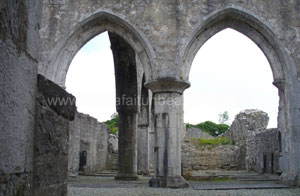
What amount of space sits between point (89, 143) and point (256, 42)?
946cm

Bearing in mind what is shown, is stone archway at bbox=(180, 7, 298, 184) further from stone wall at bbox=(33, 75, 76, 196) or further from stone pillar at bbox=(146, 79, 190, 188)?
stone wall at bbox=(33, 75, 76, 196)

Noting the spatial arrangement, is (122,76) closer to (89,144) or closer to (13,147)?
(89,144)

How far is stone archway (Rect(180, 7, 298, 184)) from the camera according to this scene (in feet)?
28.4

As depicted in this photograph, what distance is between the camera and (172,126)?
827 centimetres

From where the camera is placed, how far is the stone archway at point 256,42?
8664mm

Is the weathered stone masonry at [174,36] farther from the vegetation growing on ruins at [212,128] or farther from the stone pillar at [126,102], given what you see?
the vegetation growing on ruins at [212,128]

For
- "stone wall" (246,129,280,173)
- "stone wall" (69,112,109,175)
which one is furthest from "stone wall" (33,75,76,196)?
"stone wall" (246,129,280,173)

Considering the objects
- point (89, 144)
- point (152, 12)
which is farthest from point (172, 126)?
point (89, 144)

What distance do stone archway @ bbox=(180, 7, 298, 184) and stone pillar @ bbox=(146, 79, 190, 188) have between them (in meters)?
0.54

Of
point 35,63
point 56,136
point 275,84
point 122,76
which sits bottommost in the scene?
point 56,136

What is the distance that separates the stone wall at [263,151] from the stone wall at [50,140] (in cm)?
1268

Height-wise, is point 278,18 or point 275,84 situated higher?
point 278,18

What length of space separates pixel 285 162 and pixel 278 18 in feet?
11.2

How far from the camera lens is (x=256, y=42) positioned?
9.03 metres
